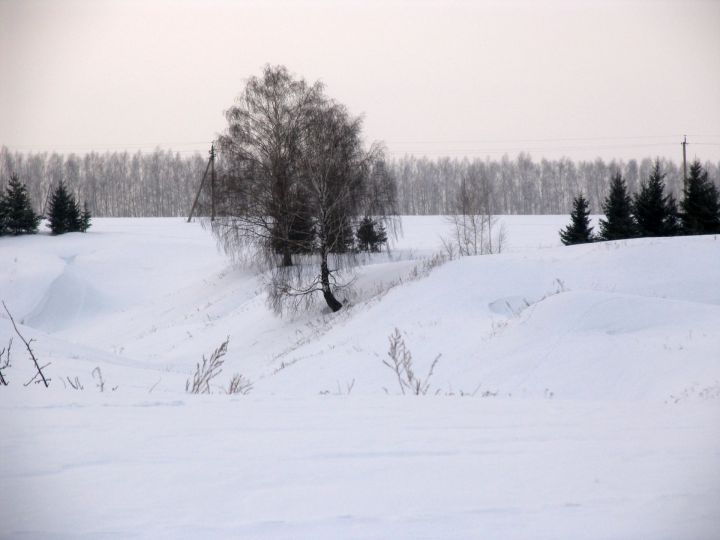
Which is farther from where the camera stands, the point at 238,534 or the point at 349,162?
the point at 349,162

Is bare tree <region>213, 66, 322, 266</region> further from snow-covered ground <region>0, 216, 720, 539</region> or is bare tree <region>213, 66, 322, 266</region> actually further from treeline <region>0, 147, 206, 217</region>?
treeline <region>0, 147, 206, 217</region>

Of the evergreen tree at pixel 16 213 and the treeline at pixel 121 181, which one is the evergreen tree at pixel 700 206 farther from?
the treeline at pixel 121 181

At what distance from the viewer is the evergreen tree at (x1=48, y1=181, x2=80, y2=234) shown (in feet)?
129


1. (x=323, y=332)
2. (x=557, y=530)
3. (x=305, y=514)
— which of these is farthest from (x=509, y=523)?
(x=323, y=332)

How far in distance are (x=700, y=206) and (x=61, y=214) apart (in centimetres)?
3642

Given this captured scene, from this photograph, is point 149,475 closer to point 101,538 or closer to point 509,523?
point 101,538

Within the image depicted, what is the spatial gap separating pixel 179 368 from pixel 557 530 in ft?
52.6

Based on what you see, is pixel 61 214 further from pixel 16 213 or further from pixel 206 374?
pixel 206 374

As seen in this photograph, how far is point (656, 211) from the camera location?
2698 centimetres

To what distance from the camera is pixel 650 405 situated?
202 inches

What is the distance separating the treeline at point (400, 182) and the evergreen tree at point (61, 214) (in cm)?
4532

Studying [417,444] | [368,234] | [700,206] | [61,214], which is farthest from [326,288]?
[61,214]

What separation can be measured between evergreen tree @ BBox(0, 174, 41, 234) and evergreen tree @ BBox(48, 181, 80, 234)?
117 cm

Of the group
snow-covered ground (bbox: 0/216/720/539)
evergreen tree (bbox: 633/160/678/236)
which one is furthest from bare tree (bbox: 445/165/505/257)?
snow-covered ground (bbox: 0/216/720/539)
